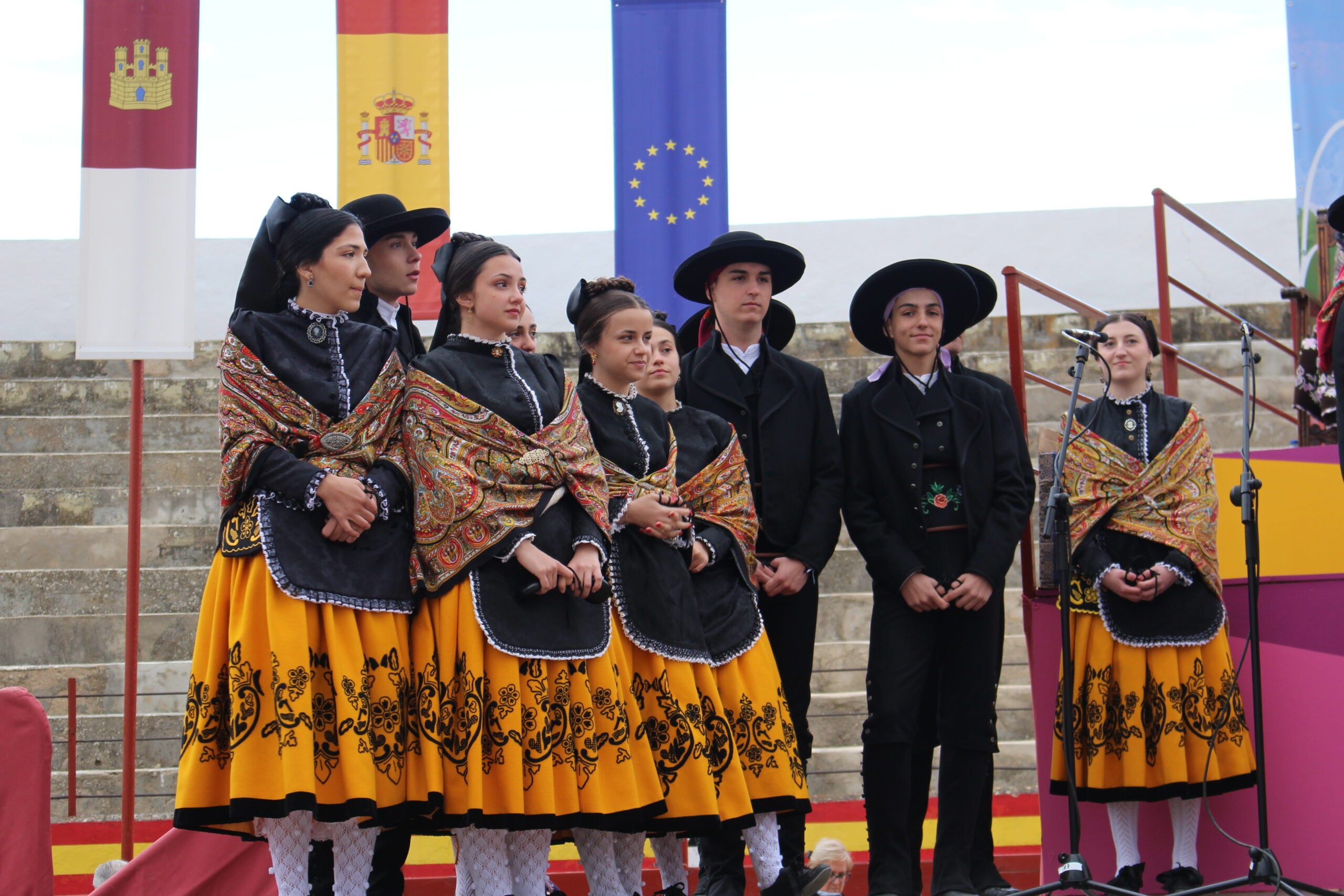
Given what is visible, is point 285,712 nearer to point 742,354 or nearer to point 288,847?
point 288,847

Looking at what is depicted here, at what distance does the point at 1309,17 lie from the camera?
237 inches

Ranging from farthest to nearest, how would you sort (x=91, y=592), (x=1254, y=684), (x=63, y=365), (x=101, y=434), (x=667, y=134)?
(x=63, y=365)
(x=101, y=434)
(x=91, y=592)
(x=667, y=134)
(x=1254, y=684)

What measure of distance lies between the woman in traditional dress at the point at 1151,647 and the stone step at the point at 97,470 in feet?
18.9

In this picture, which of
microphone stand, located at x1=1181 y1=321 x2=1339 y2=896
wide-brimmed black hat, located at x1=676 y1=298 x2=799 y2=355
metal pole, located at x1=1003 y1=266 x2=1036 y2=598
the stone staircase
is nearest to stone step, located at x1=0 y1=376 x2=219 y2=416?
the stone staircase

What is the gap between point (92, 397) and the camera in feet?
30.2

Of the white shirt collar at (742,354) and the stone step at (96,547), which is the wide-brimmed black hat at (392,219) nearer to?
the white shirt collar at (742,354)

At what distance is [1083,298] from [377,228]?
26.0 ft

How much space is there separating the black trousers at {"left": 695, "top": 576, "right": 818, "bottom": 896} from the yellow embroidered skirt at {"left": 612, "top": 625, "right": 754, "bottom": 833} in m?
0.36

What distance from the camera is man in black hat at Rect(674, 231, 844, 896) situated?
390 centimetres

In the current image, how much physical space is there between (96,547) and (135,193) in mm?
3620

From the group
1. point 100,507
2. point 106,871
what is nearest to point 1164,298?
point 106,871

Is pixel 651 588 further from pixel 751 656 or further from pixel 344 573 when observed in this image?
pixel 344 573

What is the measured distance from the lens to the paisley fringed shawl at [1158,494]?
169 inches

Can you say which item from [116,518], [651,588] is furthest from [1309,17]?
[116,518]
